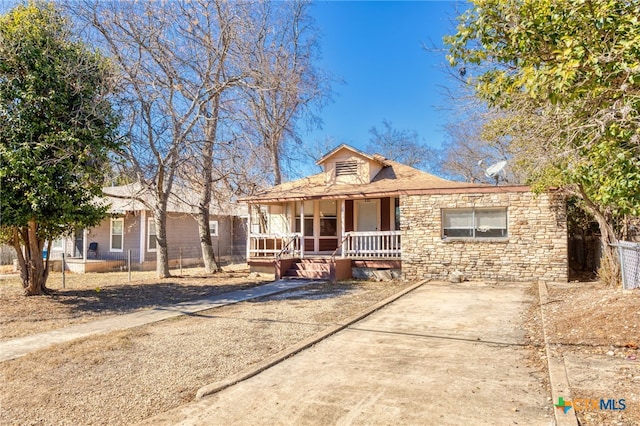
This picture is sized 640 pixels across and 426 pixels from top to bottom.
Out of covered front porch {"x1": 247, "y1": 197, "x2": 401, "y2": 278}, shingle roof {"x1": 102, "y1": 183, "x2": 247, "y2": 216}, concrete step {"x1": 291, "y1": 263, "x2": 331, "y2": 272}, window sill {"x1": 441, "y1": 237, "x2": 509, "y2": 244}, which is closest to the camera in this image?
window sill {"x1": 441, "y1": 237, "x2": 509, "y2": 244}

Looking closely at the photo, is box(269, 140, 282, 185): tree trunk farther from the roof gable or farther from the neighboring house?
the roof gable

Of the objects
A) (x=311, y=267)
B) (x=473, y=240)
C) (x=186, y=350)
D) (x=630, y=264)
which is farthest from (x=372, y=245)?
(x=186, y=350)

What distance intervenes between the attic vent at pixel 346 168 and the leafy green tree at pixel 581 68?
34.1ft

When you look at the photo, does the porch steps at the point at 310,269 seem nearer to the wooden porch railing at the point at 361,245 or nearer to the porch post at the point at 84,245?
the wooden porch railing at the point at 361,245

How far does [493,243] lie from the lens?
42.6ft

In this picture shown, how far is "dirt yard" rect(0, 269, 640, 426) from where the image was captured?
159 inches

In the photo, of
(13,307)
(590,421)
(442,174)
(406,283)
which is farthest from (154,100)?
(442,174)

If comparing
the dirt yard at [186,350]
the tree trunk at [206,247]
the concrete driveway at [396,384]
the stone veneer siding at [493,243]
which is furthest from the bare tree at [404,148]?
the concrete driveway at [396,384]

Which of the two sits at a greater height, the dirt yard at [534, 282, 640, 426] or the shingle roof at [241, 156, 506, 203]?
the shingle roof at [241, 156, 506, 203]

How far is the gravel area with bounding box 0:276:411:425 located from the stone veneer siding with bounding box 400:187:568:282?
5.47 m

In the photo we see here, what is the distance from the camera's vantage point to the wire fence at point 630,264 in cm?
811

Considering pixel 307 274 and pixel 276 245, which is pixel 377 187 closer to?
pixel 307 274

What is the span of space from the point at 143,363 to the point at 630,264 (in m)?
9.44

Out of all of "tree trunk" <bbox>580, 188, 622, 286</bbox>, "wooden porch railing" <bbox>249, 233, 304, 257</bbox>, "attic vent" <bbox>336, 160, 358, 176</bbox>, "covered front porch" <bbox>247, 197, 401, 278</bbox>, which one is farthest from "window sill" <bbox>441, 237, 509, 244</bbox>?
"wooden porch railing" <bbox>249, 233, 304, 257</bbox>
